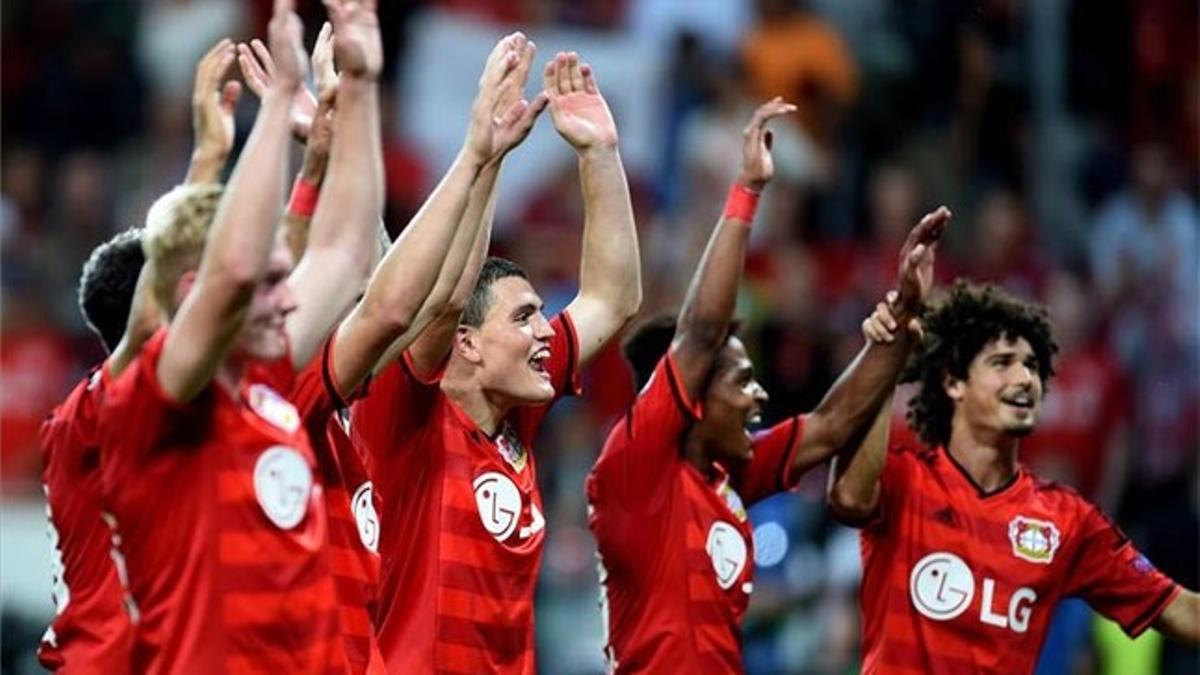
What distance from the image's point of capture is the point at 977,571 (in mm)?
8031

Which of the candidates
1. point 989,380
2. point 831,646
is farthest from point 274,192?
point 831,646

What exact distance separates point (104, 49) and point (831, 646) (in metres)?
5.47

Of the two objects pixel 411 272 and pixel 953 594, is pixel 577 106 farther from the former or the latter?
pixel 953 594

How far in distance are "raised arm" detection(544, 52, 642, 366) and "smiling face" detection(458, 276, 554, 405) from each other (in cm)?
28

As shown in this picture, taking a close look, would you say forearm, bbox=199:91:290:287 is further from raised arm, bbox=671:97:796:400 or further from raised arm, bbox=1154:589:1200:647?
raised arm, bbox=1154:589:1200:647

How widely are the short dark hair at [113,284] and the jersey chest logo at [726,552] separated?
2.36m

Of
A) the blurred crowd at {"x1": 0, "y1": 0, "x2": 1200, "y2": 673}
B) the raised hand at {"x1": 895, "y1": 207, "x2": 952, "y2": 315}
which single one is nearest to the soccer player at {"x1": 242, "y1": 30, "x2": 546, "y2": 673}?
the raised hand at {"x1": 895, "y1": 207, "x2": 952, "y2": 315}

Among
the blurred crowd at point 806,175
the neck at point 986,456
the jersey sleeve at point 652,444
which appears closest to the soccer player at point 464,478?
the jersey sleeve at point 652,444

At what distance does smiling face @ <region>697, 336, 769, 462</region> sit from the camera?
26.0 ft

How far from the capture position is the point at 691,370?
7797mm

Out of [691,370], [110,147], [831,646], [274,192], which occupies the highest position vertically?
[274,192]

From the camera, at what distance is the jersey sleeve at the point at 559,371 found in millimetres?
7559

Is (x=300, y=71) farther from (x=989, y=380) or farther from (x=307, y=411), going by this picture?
(x=989, y=380)

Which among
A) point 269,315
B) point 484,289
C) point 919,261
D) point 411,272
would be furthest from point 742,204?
point 269,315
